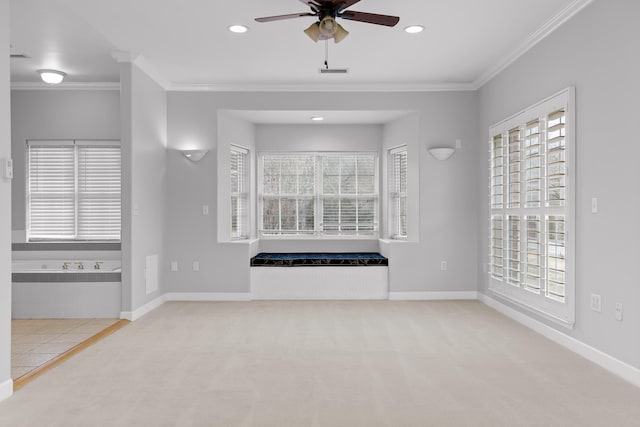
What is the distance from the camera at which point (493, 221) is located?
18.2 ft

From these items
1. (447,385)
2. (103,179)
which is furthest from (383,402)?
(103,179)

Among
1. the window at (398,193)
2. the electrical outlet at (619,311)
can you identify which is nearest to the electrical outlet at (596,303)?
the electrical outlet at (619,311)

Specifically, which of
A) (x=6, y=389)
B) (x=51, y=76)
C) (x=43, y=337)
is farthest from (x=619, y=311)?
(x=51, y=76)

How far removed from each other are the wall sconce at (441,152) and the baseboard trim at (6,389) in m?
4.89

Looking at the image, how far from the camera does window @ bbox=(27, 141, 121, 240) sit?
20.9ft

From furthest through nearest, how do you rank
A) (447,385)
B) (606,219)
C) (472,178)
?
(472,178) < (606,219) < (447,385)

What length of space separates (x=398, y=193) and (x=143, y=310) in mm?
3680

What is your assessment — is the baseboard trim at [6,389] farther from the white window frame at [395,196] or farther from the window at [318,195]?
the white window frame at [395,196]

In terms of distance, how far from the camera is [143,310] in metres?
5.38

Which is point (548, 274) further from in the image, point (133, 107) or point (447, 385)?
point (133, 107)

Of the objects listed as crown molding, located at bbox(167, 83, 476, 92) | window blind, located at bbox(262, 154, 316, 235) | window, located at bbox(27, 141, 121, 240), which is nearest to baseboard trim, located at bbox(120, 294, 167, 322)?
window, located at bbox(27, 141, 121, 240)

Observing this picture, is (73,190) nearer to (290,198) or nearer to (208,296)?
(208,296)

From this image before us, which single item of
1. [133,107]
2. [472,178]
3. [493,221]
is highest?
[133,107]

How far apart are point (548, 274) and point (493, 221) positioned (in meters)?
1.40
